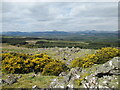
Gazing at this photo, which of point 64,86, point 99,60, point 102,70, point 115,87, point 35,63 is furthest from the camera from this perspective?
point 35,63

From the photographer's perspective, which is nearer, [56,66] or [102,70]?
[102,70]

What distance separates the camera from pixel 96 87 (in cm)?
923

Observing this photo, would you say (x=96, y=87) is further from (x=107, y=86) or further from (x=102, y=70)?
(x=102, y=70)

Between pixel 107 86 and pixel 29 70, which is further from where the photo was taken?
pixel 29 70

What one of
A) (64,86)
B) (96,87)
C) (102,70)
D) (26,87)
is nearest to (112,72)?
(102,70)

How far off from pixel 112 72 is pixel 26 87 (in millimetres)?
8904

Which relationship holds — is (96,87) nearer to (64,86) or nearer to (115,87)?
(115,87)

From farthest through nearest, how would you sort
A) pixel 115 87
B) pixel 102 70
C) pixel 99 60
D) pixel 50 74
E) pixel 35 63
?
pixel 35 63 < pixel 99 60 < pixel 50 74 < pixel 102 70 < pixel 115 87

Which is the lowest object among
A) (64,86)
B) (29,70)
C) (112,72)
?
(29,70)

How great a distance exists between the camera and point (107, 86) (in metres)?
9.17

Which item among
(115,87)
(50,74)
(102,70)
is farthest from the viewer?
(50,74)

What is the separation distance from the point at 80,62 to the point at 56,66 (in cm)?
464

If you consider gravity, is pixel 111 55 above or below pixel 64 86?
above

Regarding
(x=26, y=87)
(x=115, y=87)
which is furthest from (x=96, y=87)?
(x=26, y=87)
